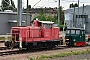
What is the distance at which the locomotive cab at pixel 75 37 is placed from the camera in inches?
1178

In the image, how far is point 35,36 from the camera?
2539 centimetres

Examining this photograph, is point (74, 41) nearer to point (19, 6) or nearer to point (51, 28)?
point (51, 28)

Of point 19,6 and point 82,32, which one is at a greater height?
point 19,6

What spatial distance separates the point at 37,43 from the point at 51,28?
264cm

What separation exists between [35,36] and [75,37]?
6227mm

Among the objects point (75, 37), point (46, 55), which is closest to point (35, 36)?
point (46, 55)

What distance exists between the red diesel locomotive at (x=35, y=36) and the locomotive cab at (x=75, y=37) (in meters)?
2.61

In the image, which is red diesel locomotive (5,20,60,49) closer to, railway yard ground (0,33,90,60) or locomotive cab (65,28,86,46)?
railway yard ground (0,33,90,60)

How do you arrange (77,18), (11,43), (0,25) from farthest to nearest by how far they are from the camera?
(77,18) → (0,25) → (11,43)

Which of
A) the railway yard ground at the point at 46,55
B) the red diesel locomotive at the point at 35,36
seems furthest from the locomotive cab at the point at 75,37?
the railway yard ground at the point at 46,55

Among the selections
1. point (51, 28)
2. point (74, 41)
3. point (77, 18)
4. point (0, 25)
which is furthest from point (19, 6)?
point (77, 18)

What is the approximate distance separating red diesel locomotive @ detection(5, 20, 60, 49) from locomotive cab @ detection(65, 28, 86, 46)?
2607 millimetres

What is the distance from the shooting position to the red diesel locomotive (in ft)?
78.3

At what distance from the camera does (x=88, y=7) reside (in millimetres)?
81438
